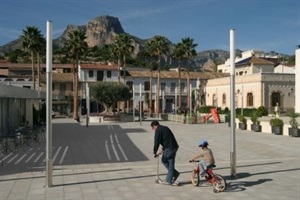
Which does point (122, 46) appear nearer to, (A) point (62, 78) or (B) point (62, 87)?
(A) point (62, 78)

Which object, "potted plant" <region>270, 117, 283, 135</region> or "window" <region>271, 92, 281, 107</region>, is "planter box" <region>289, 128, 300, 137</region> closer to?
"potted plant" <region>270, 117, 283, 135</region>

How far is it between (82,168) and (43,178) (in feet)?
6.33

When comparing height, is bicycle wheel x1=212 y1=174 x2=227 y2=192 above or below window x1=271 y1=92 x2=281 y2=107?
below

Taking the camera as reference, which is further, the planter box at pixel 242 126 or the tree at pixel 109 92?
the tree at pixel 109 92

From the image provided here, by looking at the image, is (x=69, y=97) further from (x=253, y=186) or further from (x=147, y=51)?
(x=253, y=186)

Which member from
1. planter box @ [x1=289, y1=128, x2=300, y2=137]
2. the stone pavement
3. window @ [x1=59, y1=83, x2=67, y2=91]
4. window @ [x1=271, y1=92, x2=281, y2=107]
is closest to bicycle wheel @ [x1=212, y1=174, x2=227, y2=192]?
the stone pavement

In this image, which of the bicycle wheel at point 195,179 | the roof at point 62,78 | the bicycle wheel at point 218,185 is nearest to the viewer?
the bicycle wheel at point 218,185

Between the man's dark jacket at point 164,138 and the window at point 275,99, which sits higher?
the window at point 275,99

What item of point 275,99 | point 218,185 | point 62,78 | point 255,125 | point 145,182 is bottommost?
point 145,182

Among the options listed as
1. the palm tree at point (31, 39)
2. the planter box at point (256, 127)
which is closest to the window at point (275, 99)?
the planter box at point (256, 127)

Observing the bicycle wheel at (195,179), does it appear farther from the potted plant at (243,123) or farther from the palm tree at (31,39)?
the palm tree at (31,39)

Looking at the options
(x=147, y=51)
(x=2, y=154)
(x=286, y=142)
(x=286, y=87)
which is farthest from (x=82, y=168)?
(x=147, y=51)

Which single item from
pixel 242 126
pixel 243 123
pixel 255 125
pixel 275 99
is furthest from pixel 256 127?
pixel 275 99

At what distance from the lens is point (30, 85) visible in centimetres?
6219
